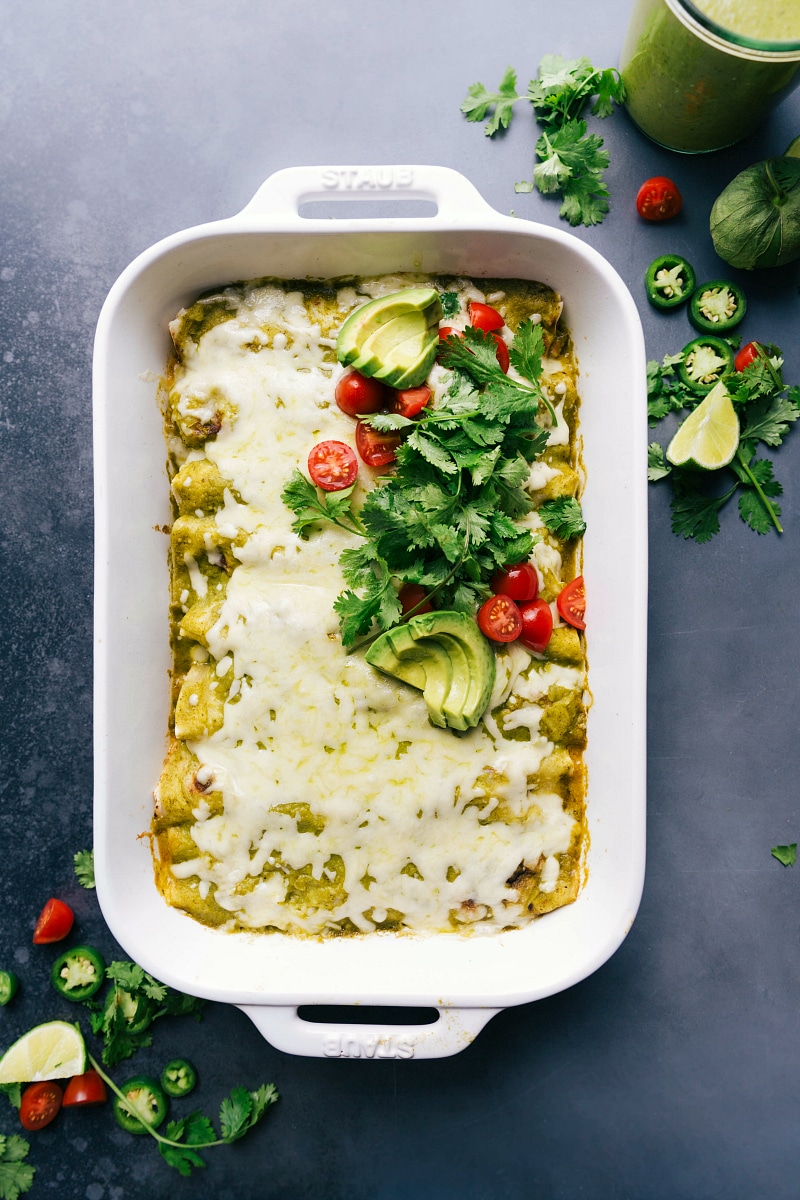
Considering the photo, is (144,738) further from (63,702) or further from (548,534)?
(548,534)

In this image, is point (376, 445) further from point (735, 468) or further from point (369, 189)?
point (735, 468)

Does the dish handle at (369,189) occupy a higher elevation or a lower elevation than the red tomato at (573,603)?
higher

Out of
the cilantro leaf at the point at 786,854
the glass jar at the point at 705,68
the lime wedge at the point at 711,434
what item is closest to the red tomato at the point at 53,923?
the cilantro leaf at the point at 786,854

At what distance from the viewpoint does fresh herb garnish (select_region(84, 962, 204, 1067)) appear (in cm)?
275

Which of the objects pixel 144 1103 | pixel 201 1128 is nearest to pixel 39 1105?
pixel 144 1103

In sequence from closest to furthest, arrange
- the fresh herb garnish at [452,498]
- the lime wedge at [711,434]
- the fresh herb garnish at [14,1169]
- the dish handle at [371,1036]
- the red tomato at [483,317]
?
the fresh herb garnish at [452,498], the dish handle at [371,1036], the red tomato at [483,317], the lime wedge at [711,434], the fresh herb garnish at [14,1169]

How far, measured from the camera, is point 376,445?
235cm

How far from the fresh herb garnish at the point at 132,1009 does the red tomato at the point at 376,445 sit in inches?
76.0

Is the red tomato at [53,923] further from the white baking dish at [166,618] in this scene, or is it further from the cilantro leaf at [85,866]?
the white baking dish at [166,618]

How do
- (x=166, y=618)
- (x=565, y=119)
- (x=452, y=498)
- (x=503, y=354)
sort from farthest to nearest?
1. (x=565, y=119)
2. (x=166, y=618)
3. (x=503, y=354)
4. (x=452, y=498)

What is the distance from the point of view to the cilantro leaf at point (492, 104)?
2.74 metres

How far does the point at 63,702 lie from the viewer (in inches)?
111

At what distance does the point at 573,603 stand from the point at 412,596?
0.53 m

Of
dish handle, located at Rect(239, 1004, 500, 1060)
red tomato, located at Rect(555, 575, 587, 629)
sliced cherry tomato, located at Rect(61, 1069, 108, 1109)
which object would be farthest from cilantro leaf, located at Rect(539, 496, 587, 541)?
sliced cherry tomato, located at Rect(61, 1069, 108, 1109)
